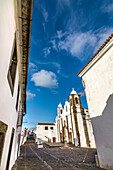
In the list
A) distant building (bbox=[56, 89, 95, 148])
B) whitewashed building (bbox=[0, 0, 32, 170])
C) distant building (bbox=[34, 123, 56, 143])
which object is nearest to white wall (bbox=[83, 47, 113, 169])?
whitewashed building (bbox=[0, 0, 32, 170])

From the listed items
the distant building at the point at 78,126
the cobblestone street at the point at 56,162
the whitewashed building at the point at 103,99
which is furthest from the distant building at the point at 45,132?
the whitewashed building at the point at 103,99

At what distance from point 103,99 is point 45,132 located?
31.0 metres

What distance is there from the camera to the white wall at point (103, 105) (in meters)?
5.30

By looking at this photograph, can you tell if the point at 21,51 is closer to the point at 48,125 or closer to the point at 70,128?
the point at 70,128

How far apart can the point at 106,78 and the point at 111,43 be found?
199 cm

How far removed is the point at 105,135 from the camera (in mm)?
5488

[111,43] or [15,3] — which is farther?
[111,43]

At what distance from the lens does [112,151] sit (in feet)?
16.5

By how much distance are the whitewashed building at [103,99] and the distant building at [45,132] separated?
2855 centimetres

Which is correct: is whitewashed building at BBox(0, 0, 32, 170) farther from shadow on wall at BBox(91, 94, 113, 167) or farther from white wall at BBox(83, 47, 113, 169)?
shadow on wall at BBox(91, 94, 113, 167)

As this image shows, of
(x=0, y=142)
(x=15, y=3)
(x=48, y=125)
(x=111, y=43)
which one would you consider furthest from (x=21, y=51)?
(x=48, y=125)

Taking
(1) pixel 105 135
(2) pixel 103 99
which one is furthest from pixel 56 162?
(2) pixel 103 99

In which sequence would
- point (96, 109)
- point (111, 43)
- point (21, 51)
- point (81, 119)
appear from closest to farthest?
1. point (21, 51)
2. point (111, 43)
3. point (96, 109)
4. point (81, 119)

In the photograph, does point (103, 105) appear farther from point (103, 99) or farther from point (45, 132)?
point (45, 132)
